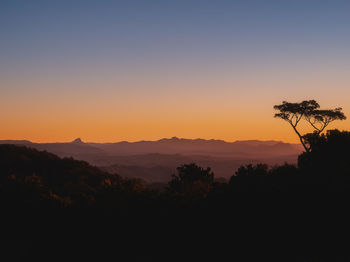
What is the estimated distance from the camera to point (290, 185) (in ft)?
86.7

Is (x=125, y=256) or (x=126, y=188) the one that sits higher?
(x=126, y=188)

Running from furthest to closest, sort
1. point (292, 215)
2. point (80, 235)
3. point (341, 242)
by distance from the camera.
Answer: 1. point (80, 235)
2. point (292, 215)
3. point (341, 242)

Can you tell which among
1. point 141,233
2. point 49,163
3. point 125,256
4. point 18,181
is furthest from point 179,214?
point 49,163

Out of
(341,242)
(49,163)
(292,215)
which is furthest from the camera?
(49,163)

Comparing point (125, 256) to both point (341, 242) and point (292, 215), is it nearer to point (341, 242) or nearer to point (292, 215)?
point (292, 215)

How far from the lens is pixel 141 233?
26.3 m

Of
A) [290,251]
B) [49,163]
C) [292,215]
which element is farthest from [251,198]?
[49,163]

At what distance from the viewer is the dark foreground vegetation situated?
846 inches

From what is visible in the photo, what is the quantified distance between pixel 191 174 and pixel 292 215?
49988mm

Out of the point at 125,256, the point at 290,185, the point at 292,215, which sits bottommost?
the point at 125,256

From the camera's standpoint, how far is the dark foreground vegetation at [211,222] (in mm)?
21500

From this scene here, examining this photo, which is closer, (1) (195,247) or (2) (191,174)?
(1) (195,247)

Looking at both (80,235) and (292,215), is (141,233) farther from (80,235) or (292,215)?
(292,215)

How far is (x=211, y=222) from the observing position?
80.4ft
